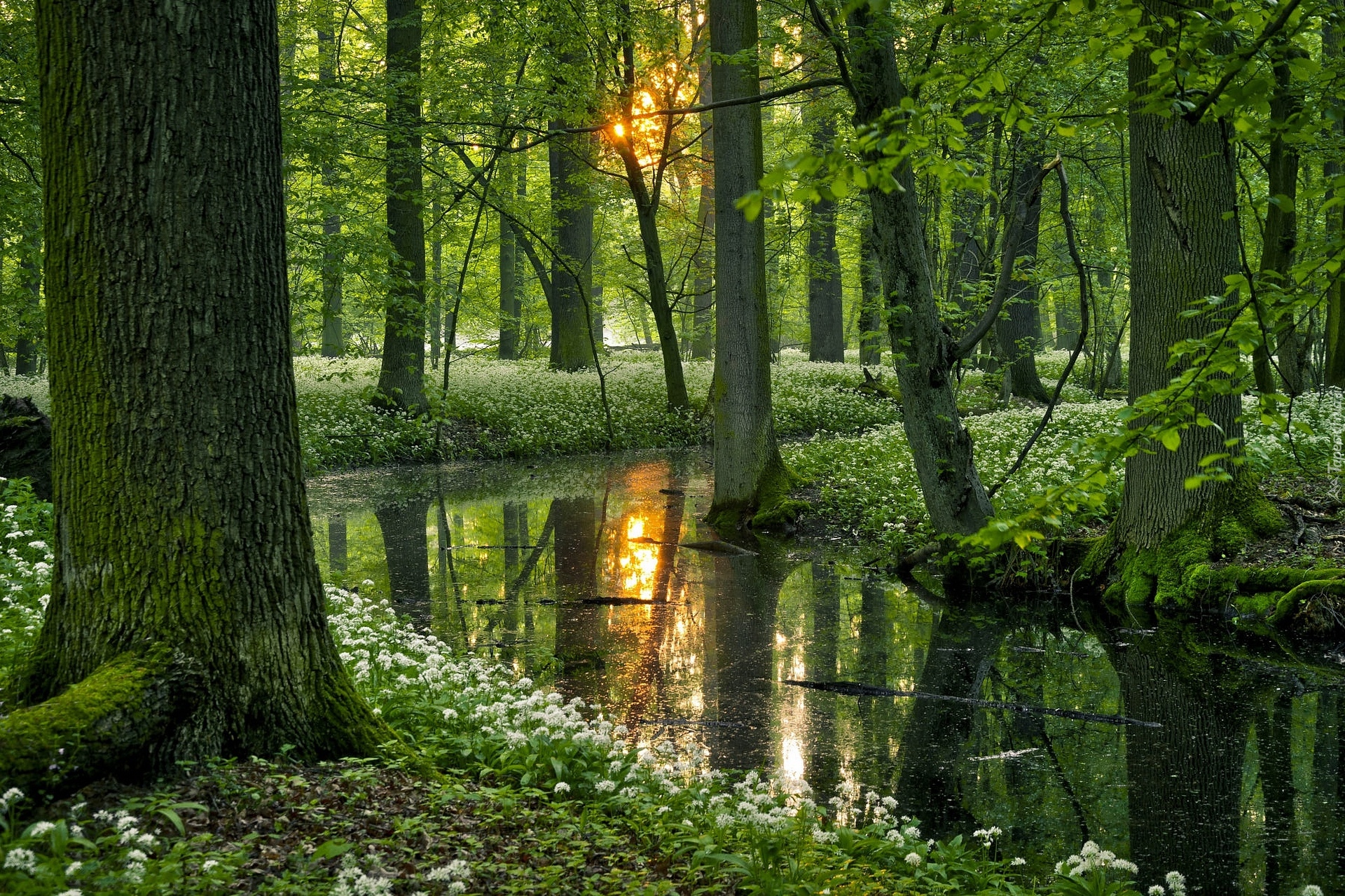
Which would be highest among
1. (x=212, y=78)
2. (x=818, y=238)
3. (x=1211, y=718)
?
(x=818, y=238)

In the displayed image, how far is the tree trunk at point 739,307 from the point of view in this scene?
41.4 feet

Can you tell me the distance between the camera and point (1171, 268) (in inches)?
326

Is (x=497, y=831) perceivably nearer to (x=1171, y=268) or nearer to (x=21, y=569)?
(x=21, y=569)

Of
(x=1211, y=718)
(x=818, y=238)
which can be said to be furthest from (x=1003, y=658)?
(x=818, y=238)

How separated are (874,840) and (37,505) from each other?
21.6ft

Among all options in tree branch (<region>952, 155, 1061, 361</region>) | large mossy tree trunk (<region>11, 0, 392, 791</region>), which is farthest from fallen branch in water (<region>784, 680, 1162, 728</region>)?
large mossy tree trunk (<region>11, 0, 392, 791</region>)

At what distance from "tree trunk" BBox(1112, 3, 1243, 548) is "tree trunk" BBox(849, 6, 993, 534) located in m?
1.47

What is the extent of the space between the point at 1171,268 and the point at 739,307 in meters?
5.59

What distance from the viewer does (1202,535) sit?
8477mm

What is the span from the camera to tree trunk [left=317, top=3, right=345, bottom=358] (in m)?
14.6

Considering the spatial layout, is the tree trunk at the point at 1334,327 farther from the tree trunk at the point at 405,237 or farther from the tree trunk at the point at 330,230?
the tree trunk at the point at 330,230

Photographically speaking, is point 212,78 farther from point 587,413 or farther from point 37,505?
point 587,413

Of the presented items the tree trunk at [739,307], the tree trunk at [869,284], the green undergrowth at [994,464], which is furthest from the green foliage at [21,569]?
the tree trunk at [869,284]

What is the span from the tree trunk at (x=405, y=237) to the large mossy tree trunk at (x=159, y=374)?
36.8ft
